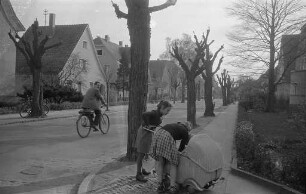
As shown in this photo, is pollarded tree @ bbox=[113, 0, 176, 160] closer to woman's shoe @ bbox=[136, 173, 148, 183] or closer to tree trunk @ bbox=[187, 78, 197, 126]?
woman's shoe @ bbox=[136, 173, 148, 183]

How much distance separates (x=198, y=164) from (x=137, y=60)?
3853mm

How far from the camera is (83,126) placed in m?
13.4

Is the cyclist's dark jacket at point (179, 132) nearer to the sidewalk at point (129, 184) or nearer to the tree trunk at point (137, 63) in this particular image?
the sidewalk at point (129, 184)

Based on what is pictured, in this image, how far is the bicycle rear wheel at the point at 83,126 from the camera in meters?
13.1

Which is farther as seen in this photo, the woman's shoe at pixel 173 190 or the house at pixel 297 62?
the house at pixel 297 62

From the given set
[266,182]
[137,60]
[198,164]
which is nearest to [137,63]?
[137,60]

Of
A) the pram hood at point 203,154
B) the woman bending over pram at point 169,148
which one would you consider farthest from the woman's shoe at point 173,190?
the pram hood at point 203,154

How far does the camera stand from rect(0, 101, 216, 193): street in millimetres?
7017

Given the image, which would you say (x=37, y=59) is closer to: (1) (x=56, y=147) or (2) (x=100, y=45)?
(1) (x=56, y=147)

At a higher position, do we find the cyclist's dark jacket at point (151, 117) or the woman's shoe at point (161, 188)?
the cyclist's dark jacket at point (151, 117)

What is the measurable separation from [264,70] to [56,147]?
30.6 meters

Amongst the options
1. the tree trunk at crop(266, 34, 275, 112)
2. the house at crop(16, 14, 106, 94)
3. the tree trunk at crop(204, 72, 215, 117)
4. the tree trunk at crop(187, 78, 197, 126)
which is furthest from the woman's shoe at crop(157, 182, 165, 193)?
the tree trunk at crop(266, 34, 275, 112)

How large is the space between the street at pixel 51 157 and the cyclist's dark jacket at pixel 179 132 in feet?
6.26

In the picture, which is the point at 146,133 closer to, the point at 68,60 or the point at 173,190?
the point at 173,190
